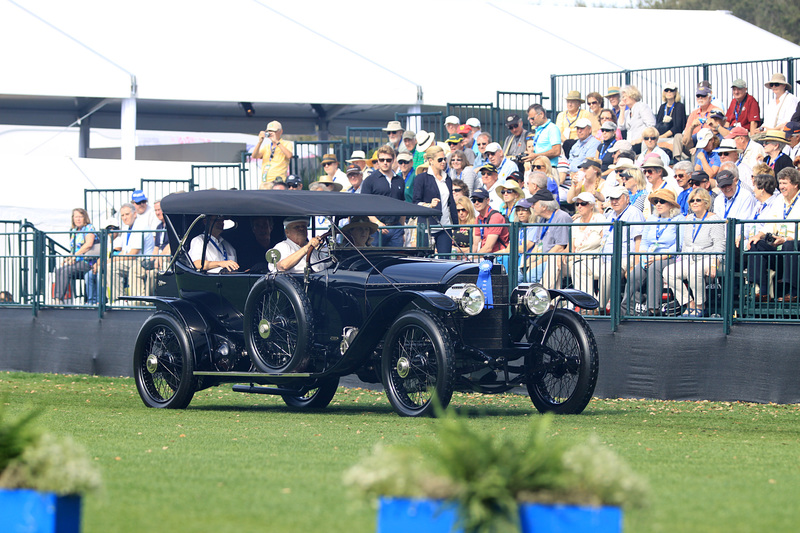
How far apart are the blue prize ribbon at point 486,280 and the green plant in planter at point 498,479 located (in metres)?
6.31

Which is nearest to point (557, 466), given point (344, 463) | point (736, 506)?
point (736, 506)

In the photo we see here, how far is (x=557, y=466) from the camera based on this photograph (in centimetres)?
439

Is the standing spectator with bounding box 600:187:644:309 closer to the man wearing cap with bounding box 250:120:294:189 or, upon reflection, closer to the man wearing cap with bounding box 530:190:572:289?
the man wearing cap with bounding box 530:190:572:289

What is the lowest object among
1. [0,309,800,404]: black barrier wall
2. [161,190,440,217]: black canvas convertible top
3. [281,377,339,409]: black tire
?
[281,377,339,409]: black tire

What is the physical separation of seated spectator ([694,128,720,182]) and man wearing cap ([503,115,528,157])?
3.89m

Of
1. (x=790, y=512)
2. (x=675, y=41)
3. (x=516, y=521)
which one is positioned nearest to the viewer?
(x=516, y=521)

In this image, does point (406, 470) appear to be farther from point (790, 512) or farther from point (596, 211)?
point (596, 211)

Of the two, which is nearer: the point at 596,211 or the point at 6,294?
the point at 596,211

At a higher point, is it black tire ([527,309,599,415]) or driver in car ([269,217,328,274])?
driver in car ([269,217,328,274])

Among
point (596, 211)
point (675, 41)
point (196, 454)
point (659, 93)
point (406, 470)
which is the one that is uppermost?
point (675, 41)

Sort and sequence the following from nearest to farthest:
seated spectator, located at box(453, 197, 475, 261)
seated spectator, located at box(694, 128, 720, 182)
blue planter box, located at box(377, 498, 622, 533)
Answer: blue planter box, located at box(377, 498, 622, 533), seated spectator, located at box(453, 197, 475, 261), seated spectator, located at box(694, 128, 720, 182)

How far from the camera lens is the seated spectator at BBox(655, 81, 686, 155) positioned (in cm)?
1847

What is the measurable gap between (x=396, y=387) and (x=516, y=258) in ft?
12.3

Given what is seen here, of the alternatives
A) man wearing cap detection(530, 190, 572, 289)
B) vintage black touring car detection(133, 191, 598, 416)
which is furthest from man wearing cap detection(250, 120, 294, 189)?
vintage black touring car detection(133, 191, 598, 416)
